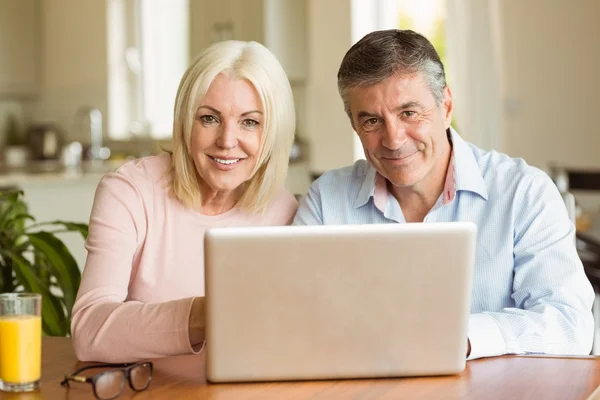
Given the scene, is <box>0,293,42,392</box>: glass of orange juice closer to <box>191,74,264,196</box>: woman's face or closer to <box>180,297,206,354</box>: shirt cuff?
<box>180,297,206,354</box>: shirt cuff

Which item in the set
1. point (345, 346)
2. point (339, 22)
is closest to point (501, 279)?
point (345, 346)

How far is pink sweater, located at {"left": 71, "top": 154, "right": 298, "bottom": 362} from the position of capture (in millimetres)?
1614

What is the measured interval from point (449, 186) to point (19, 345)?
0.94m

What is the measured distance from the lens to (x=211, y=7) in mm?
6027

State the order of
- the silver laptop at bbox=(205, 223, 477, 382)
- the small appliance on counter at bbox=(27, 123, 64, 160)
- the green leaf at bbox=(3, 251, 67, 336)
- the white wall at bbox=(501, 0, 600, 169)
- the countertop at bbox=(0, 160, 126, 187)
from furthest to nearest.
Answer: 1. the small appliance on counter at bbox=(27, 123, 64, 160)
2. the white wall at bbox=(501, 0, 600, 169)
3. the countertop at bbox=(0, 160, 126, 187)
4. the green leaf at bbox=(3, 251, 67, 336)
5. the silver laptop at bbox=(205, 223, 477, 382)

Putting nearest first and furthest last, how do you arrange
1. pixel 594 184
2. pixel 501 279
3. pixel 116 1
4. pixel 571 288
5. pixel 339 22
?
pixel 571 288, pixel 501 279, pixel 594 184, pixel 339 22, pixel 116 1

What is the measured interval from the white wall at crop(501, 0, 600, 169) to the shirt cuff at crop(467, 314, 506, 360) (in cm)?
511

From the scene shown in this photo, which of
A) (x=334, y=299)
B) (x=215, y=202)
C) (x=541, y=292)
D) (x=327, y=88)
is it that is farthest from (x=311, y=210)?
(x=327, y=88)

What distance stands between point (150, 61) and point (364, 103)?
5095mm

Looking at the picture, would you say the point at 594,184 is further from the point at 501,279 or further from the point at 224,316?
the point at 224,316

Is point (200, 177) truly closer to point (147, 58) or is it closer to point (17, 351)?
point (17, 351)

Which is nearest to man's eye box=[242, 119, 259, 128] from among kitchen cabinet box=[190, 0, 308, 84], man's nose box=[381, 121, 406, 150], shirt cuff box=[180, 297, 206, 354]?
man's nose box=[381, 121, 406, 150]

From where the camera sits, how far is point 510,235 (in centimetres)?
193

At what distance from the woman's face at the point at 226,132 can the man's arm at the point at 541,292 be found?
1.86 feet
